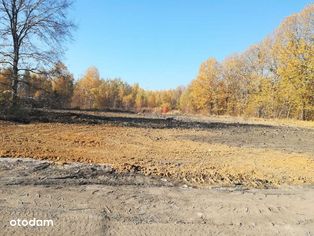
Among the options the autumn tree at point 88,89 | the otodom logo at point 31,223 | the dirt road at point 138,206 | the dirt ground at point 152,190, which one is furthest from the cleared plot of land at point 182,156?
the autumn tree at point 88,89

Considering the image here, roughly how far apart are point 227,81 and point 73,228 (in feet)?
202

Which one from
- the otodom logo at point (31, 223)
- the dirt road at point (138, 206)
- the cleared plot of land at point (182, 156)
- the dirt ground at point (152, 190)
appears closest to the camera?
the otodom logo at point (31, 223)

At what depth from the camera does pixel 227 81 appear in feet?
213

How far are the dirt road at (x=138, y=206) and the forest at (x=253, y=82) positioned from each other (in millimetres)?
15366

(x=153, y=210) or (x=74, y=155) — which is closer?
(x=153, y=210)

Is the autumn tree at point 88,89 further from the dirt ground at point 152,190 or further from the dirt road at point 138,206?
the dirt road at point 138,206

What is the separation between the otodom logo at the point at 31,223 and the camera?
5055mm

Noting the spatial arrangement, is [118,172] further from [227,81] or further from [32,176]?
[227,81]

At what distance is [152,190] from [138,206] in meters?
1.01

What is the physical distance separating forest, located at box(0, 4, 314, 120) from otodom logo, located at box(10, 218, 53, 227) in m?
17.2

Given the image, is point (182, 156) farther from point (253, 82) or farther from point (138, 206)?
point (253, 82)

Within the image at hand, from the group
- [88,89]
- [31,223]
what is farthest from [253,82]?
[31,223]

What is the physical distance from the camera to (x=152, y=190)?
23.2 ft

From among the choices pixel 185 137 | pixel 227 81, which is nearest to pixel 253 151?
pixel 185 137
